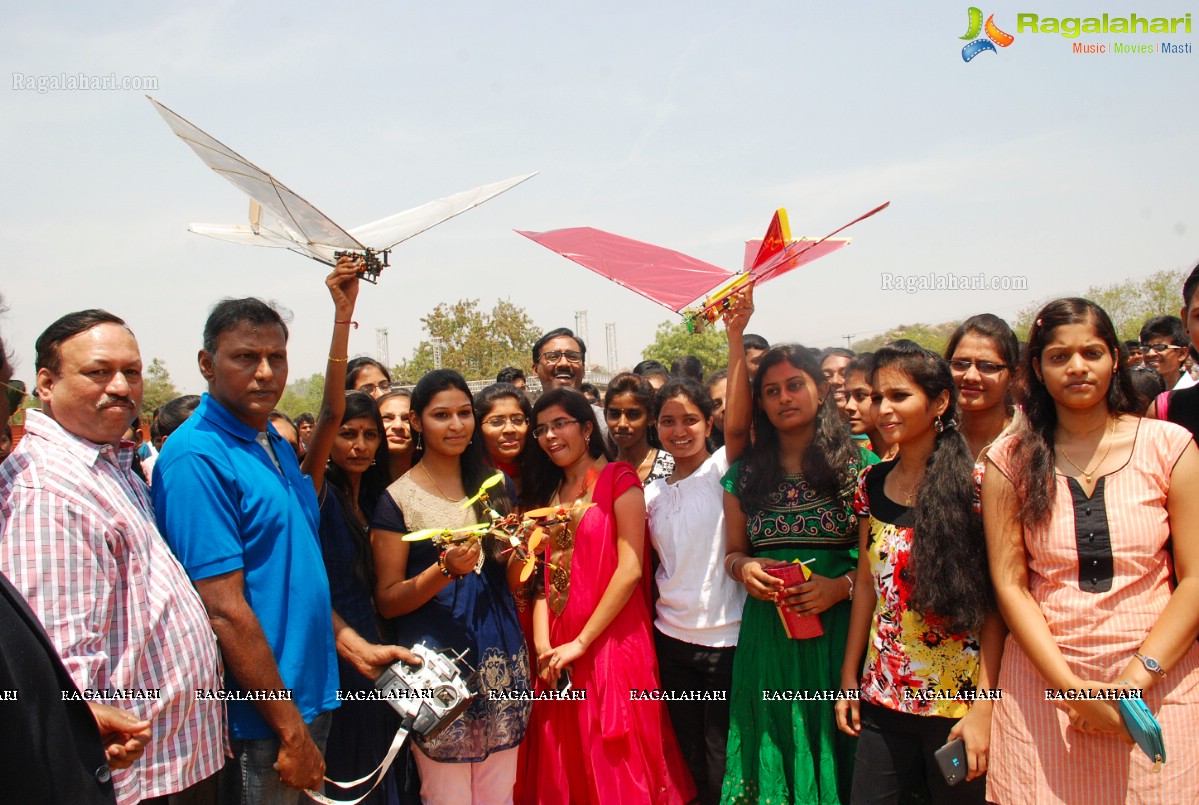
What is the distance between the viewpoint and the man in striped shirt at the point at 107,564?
2053 millimetres

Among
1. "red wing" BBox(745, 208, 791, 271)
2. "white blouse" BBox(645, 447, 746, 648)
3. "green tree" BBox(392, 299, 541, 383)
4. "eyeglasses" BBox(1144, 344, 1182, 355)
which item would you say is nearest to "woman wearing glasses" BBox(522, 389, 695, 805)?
"white blouse" BBox(645, 447, 746, 648)

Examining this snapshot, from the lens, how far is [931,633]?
2818 millimetres

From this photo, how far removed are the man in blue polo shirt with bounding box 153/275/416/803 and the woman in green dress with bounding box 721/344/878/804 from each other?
5.63 feet

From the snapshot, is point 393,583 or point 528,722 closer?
point 393,583

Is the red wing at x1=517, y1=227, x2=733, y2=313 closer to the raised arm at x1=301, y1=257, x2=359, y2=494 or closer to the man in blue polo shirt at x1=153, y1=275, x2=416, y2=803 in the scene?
the raised arm at x1=301, y1=257, x2=359, y2=494

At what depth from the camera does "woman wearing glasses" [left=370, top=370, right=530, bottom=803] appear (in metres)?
3.28

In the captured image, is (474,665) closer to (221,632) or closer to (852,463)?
(221,632)

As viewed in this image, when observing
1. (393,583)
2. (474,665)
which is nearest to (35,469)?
(393,583)

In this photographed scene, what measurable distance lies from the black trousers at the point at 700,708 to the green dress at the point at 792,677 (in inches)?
4.2

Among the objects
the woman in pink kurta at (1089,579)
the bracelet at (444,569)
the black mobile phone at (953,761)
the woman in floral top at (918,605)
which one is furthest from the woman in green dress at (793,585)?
the bracelet at (444,569)

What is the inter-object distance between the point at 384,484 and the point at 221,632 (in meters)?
1.60

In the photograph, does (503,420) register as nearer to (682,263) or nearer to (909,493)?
(682,263)

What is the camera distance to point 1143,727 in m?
2.21

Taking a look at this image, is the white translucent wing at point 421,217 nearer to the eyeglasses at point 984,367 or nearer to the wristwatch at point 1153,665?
the eyeglasses at point 984,367
